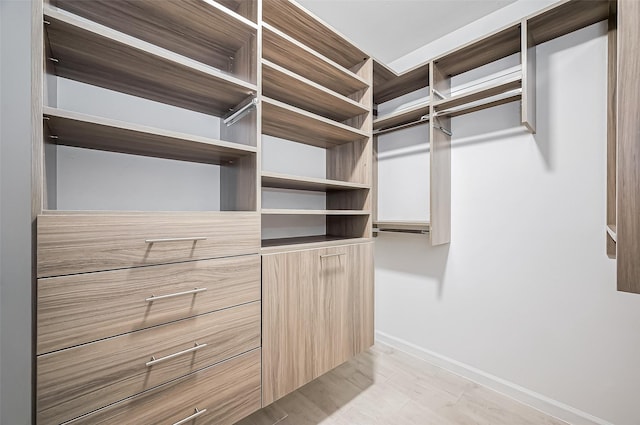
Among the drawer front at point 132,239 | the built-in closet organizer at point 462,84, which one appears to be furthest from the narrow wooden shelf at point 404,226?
the drawer front at point 132,239

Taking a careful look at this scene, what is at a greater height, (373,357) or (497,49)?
(497,49)

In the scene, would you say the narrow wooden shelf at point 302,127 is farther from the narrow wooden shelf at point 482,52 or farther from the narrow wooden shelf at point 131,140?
the narrow wooden shelf at point 482,52

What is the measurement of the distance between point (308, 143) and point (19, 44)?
4.71 feet

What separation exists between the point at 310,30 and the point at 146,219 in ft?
4.30

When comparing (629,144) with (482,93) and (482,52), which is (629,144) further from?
(482,52)

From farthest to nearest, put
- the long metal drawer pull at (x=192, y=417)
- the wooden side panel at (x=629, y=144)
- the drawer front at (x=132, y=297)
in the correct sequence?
1. the long metal drawer pull at (x=192, y=417)
2. the drawer front at (x=132, y=297)
3. the wooden side panel at (x=629, y=144)

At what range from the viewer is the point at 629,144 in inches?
25.1

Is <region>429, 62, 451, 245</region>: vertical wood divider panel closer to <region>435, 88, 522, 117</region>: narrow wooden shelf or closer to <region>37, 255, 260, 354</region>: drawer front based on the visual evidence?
<region>435, 88, 522, 117</region>: narrow wooden shelf

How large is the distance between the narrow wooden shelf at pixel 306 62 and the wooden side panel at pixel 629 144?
117cm

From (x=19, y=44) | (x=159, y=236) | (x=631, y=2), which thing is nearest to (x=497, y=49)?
(x=631, y=2)

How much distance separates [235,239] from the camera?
114 centimetres

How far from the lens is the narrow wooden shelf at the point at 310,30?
1354mm

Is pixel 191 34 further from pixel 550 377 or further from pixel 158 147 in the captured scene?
pixel 550 377

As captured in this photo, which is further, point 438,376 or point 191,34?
point 438,376
